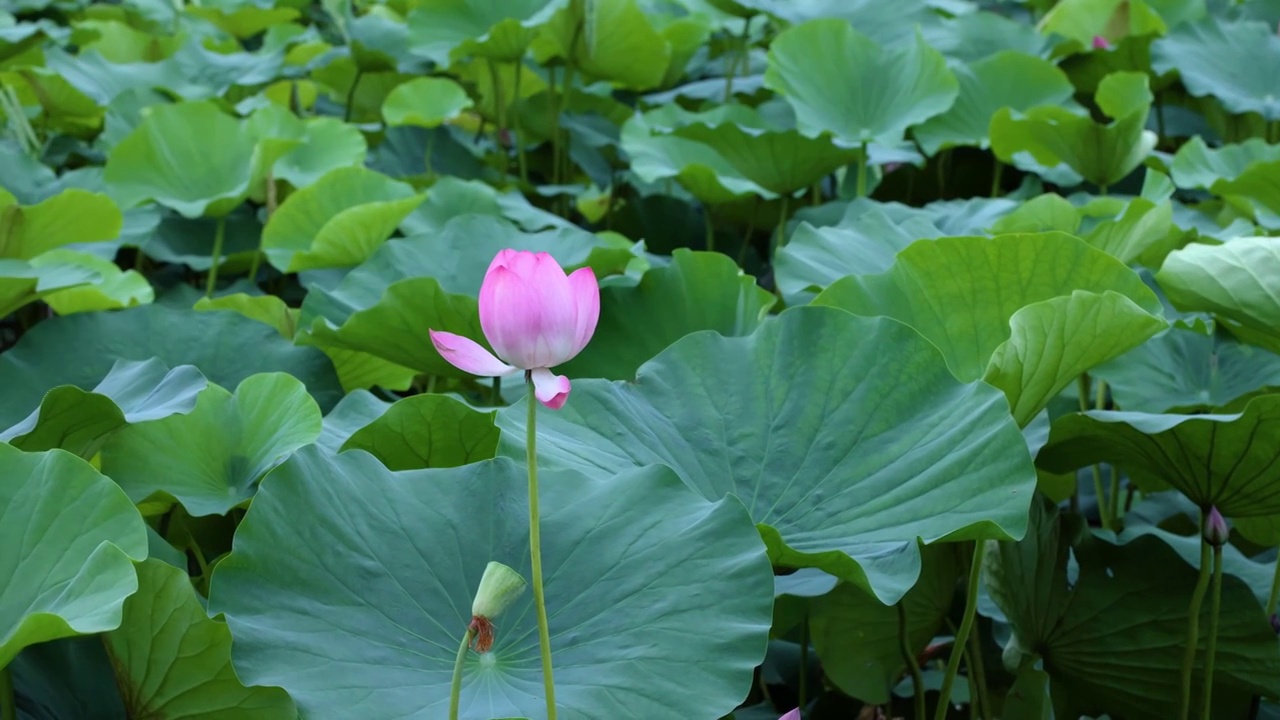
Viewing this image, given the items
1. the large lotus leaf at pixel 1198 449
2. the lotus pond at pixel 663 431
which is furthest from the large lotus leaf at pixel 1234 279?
the large lotus leaf at pixel 1198 449

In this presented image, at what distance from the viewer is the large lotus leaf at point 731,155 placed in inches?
61.1

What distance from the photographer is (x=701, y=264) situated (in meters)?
1.10

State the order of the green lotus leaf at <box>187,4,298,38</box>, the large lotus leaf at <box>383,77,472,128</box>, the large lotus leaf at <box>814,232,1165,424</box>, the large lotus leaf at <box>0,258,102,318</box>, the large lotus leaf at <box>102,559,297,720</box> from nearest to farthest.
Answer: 1. the large lotus leaf at <box>102,559,297,720</box>
2. the large lotus leaf at <box>814,232,1165,424</box>
3. the large lotus leaf at <box>0,258,102,318</box>
4. the large lotus leaf at <box>383,77,472,128</box>
5. the green lotus leaf at <box>187,4,298,38</box>

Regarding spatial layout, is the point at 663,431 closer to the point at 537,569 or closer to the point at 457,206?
the point at 537,569

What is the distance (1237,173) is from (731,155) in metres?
0.67

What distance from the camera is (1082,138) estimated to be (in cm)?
154

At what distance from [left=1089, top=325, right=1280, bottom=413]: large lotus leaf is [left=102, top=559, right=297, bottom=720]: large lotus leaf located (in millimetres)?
761

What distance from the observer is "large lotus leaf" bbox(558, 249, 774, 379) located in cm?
109

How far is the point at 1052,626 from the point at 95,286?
991 millimetres

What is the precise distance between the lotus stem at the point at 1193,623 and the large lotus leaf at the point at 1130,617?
29mm

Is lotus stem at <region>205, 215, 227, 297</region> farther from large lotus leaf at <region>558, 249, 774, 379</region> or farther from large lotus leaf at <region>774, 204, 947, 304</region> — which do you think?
large lotus leaf at <region>774, 204, 947, 304</region>

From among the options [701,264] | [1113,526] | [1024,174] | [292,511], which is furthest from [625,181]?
[292,511]

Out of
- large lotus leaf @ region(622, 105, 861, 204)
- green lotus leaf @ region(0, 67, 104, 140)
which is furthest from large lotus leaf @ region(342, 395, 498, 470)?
green lotus leaf @ region(0, 67, 104, 140)

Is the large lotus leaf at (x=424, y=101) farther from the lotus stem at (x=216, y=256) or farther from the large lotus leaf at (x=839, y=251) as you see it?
the large lotus leaf at (x=839, y=251)
